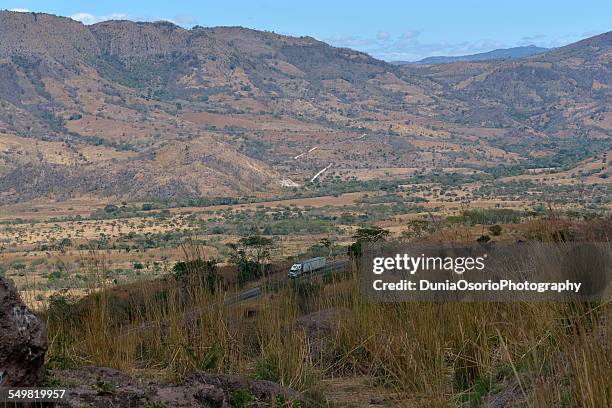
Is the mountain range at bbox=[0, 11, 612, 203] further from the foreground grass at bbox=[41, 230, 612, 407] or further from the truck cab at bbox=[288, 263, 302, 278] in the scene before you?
the foreground grass at bbox=[41, 230, 612, 407]

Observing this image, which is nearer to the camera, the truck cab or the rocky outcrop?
the rocky outcrop

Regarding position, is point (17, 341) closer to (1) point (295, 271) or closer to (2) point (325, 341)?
(2) point (325, 341)

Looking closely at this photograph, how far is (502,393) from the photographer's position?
15.2 ft

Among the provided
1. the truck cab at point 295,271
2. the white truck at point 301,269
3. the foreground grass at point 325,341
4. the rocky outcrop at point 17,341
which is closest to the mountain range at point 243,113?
A: the white truck at point 301,269

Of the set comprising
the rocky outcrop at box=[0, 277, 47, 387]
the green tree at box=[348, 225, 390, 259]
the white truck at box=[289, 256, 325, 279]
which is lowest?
the green tree at box=[348, 225, 390, 259]

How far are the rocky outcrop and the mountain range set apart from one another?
2978 inches

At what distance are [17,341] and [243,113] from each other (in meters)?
126

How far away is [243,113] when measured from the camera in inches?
5074

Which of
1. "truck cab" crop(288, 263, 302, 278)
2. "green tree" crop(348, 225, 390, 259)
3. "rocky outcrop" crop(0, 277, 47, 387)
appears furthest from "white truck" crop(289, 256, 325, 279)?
"rocky outcrop" crop(0, 277, 47, 387)

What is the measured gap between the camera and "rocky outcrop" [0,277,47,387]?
432 cm

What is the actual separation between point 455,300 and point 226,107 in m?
129

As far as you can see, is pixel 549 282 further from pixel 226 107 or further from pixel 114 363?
pixel 226 107

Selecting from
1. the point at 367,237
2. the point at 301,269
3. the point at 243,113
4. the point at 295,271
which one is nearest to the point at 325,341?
the point at 301,269

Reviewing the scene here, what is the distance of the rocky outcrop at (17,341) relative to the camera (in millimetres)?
4316
